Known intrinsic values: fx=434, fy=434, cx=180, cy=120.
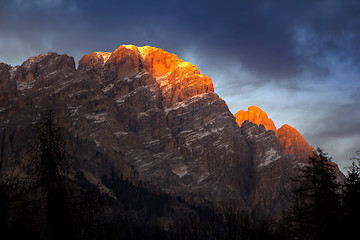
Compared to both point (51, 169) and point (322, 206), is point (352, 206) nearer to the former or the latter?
point (322, 206)

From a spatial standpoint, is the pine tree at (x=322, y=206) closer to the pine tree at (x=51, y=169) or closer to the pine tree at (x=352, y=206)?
the pine tree at (x=352, y=206)

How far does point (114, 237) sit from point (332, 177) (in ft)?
70.7

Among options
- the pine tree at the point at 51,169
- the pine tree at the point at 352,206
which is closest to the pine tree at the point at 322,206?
the pine tree at the point at 352,206

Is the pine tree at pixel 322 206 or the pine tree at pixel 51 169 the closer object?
the pine tree at pixel 51 169

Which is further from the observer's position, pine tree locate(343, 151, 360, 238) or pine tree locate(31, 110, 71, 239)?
pine tree locate(343, 151, 360, 238)

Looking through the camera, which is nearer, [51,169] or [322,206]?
[51,169]

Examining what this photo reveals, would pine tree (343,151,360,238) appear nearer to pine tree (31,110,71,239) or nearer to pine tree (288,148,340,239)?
pine tree (288,148,340,239)

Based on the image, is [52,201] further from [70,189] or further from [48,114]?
[48,114]

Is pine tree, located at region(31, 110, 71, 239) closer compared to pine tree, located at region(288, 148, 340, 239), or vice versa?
pine tree, located at region(31, 110, 71, 239)

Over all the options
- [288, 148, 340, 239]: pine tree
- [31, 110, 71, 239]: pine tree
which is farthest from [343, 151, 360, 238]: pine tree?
[31, 110, 71, 239]: pine tree

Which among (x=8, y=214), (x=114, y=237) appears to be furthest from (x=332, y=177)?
(x=8, y=214)

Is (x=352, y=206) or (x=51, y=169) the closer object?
(x=51, y=169)

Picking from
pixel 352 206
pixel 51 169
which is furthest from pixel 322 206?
pixel 51 169

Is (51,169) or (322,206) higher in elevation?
(51,169)
